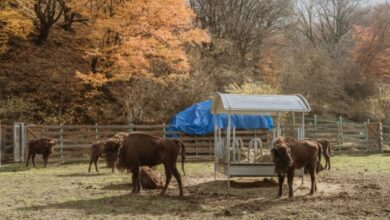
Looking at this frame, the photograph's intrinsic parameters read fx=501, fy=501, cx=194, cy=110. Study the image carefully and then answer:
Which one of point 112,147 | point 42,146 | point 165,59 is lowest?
point 42,146

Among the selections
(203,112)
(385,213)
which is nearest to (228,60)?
(203,112)

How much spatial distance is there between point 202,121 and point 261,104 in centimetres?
1038

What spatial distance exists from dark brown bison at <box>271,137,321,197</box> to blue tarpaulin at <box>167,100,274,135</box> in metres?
11.4

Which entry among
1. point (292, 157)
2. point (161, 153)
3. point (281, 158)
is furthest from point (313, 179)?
point (161, 153)

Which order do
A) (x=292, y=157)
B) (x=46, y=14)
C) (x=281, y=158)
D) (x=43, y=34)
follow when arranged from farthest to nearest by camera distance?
(x=43, y=34)
(x=46, y=14)
(x=292, y=157)
(x=281, y=158)

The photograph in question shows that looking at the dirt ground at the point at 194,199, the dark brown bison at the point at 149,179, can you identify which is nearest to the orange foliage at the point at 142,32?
the dirt ground at the point at 194,199

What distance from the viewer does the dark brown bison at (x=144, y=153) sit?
1162cm

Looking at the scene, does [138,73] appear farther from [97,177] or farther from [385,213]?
[385,213]

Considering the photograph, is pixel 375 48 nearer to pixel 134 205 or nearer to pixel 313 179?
pixel 313 179

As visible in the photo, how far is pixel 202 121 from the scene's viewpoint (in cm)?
2353

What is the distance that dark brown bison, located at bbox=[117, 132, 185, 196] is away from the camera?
1162 centimetres

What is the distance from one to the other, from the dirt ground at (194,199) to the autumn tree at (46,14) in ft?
49.8

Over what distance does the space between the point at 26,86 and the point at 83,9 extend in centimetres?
717

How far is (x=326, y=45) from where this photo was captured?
4634cm
